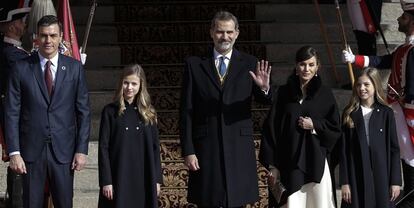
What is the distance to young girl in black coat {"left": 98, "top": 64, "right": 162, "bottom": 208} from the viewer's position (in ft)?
24.6

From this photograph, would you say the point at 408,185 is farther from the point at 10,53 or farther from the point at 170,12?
the point at 170,12

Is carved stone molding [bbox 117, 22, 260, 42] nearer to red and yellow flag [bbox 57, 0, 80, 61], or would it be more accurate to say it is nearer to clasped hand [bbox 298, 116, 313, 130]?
red and yellow flag [bbox 57, 0, 80, 61]

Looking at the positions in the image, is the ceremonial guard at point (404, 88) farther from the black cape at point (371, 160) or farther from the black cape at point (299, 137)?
the black cape at point (299, 137)

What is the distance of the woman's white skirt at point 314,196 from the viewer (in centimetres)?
743

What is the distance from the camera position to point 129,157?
24.7 feet

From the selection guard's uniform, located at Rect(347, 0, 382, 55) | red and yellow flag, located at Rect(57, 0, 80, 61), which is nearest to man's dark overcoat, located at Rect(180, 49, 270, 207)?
red and yellow flag, located at Rect(57, 0, 80, 61)

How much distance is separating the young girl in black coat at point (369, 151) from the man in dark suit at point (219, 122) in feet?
2.55

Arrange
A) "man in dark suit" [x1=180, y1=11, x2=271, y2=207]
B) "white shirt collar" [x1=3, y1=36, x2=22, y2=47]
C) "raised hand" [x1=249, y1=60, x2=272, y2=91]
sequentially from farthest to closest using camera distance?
"white shirt collar" [x1=3, y1=36, x2=22, y2=47], "man in dark suit" [x1=180, y1=11, x2=271, y2=207], "raised hand" [x1=249, y1=60, x2=272, y2=91]

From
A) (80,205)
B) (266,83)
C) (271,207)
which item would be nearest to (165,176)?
(80,205)

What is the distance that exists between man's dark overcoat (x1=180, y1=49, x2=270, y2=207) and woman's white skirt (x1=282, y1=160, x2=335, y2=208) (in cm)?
33

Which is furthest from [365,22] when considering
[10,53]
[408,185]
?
[10,53]

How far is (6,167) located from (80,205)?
0.82m

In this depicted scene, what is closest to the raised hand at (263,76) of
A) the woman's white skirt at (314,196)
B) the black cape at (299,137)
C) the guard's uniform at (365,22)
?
the black cape at (299,137)

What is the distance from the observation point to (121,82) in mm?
7570
